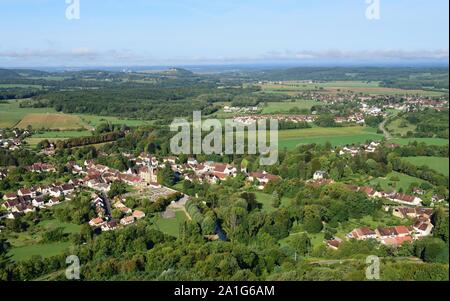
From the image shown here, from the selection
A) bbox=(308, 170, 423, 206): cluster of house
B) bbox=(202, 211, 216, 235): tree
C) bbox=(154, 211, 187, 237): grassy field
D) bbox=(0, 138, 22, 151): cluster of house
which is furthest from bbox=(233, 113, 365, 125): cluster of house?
bbox=(202, 211, 216, 235): tree

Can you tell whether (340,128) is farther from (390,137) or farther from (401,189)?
(401,189)

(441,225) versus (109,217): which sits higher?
(441,225)

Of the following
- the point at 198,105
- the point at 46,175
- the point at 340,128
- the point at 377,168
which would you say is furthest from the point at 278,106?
the point at 46,175

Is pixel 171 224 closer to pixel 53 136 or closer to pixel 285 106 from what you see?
pixel 53 136

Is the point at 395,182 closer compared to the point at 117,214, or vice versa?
the point at 117,214
